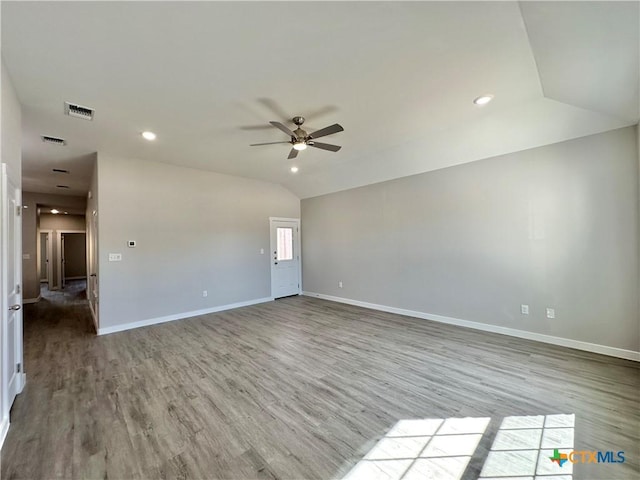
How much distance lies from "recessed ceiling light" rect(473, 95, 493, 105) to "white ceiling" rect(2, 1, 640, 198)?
9 centimetres

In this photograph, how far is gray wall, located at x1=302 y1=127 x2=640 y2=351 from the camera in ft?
10.1

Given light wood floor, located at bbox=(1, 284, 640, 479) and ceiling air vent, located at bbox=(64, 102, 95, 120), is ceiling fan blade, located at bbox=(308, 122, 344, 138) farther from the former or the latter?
light wood floor, located at bbox=(1, 284, 640, 479)

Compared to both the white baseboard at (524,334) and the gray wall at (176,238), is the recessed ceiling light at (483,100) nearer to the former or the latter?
the white baseboard at (524,334)

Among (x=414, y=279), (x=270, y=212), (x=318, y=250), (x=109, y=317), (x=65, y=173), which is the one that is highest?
(x=65, y=173)

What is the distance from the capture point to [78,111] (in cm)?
299

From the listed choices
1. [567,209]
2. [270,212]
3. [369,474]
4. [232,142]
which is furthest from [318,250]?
[369,474]

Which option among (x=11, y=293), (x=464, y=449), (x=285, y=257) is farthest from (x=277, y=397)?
(x=285, y=257)

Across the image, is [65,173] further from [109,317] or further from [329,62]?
[329,62]

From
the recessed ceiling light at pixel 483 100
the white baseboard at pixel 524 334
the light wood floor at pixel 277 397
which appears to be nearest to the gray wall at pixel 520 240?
the white baseboard at pixel 524 334

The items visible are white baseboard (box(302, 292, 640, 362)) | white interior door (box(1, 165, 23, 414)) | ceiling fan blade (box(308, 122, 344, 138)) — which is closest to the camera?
white interior door (box(1, 165, 23, 414))

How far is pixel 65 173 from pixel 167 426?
6.07 meters

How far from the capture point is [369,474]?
1.61 m

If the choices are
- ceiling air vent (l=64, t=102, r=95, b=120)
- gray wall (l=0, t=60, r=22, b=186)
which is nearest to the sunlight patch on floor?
gray wall (l=0, t=60, r=22, b=186)

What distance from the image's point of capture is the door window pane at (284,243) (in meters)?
Answer: 6.90
